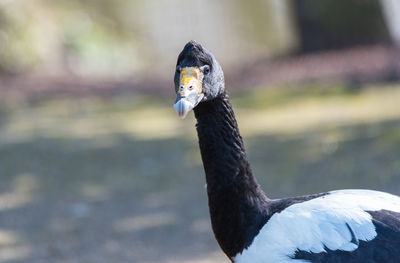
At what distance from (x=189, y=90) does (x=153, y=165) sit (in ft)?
14.5

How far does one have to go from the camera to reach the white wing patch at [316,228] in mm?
3736

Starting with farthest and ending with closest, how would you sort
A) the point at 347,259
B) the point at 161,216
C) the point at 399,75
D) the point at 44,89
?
1. the point at 44,89
2. the point at 399,75
3. the point at 161,216
4. the point at 347,259

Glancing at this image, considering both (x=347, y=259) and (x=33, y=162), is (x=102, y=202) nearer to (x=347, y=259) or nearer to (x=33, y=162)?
(x=33, y=162)

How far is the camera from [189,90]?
3.77 m

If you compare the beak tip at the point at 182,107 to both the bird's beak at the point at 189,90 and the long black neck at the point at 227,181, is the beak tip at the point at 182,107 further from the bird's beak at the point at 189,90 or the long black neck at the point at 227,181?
the long black neck at the point at 227,181

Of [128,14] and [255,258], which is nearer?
[255,258]

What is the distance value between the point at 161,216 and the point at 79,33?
8186 millimetres

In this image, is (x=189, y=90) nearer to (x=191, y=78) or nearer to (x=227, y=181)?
(x=191, y=78)

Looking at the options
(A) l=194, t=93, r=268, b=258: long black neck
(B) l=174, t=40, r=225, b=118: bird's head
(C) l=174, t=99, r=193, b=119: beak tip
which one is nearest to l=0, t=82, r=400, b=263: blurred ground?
(A) l=194, t=93, r=268, b=258: long black neck

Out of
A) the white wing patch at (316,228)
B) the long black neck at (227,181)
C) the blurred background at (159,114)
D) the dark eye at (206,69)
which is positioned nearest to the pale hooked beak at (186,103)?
the dark eye at (206,69)

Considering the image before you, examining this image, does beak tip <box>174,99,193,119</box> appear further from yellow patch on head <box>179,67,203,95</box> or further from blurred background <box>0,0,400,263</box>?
blurred background <box>0,0,400,263</box>

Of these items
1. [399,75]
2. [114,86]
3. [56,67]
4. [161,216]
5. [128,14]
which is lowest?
[161,216]

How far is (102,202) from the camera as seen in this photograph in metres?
7.25

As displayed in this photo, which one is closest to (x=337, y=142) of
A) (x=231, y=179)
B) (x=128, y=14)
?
(x=231, y=179)
